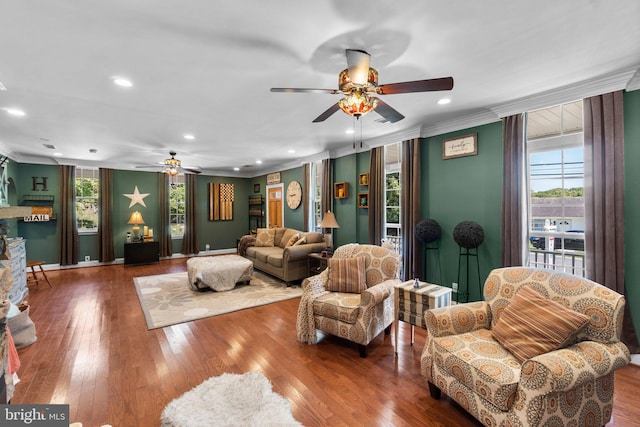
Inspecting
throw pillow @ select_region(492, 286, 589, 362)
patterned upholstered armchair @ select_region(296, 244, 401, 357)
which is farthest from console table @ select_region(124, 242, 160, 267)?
throw pillow @ select_region(492, 286, 589, 362)

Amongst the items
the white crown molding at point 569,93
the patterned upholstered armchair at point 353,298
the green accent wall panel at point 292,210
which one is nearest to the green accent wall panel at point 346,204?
the green accent wall panel at point 292,210

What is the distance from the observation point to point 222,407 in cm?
201

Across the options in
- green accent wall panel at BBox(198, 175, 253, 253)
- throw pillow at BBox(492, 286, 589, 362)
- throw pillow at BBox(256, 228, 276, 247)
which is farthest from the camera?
green accent wall panel at BBox(198, 175, 253, 253)

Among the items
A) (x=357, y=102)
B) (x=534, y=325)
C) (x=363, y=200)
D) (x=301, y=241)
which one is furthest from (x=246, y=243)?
(x=534, y=325)

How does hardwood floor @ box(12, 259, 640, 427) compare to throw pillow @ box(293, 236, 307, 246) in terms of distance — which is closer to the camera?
hardwood floor @ box(12, 259, 640, 427)

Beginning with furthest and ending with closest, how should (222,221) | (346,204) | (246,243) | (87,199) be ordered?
(222,221) < (87,199) < (246,243) < (346,204)

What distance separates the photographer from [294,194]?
7.36 meters

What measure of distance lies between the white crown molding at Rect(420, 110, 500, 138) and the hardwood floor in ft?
9.06

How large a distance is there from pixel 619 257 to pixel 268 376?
3359 millimetres

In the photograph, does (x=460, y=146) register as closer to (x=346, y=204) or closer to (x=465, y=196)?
(x=465, y=196)

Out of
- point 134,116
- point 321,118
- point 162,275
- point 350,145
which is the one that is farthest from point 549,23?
point 162,275

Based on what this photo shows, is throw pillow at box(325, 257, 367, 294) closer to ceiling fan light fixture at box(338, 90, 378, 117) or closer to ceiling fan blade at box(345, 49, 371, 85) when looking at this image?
ceiling fan light fixture at box(338, 90, 378, 117)

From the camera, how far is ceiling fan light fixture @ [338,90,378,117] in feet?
6.96

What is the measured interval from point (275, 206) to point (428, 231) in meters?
5.24
